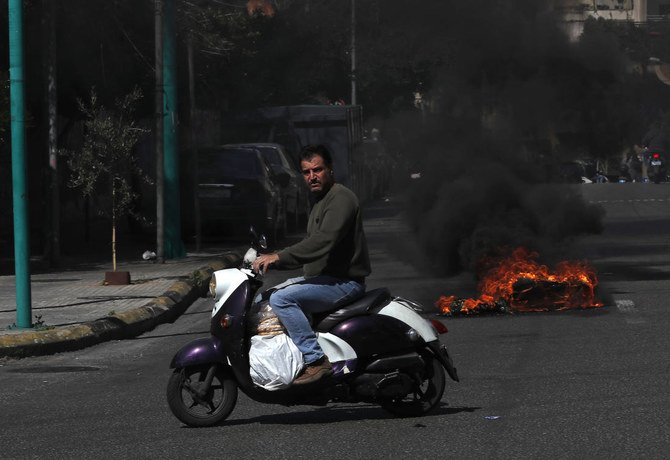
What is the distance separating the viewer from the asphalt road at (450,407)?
774 centimetres

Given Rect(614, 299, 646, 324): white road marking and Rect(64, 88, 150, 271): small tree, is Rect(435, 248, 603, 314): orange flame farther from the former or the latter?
Rect(64, 88, 150, 271): small tree

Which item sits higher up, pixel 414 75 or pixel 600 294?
pixel 414 75

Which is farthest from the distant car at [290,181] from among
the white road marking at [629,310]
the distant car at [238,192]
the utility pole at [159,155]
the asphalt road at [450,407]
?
the asphalt road at [450,407]

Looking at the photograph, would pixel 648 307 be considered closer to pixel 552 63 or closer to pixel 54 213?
pixel 552 63

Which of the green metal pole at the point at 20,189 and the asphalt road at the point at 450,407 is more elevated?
the green metal pole at the point at 20,189

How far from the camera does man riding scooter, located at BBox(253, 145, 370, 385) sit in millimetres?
8273

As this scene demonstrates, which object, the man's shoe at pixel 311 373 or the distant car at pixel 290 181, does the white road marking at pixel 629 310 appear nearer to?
the man's shoe at pixel 311 373

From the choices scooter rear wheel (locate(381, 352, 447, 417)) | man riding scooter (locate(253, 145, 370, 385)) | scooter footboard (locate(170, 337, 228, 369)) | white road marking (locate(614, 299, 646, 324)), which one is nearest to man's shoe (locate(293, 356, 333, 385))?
man riding scooter (locate(253, 145, 370, 385))

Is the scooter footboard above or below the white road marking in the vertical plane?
above

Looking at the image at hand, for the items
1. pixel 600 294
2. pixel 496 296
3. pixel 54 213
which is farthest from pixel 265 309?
pixel 54 213

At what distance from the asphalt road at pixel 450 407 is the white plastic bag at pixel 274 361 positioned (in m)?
0.29

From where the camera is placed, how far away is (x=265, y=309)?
8438 millimetres

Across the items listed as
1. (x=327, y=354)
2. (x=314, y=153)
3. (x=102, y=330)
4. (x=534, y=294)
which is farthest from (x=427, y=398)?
(x=534, y=294)

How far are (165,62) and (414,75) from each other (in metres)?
3.76
